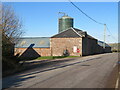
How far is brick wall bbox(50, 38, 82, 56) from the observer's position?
44406 millimetres

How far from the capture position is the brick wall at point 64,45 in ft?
146

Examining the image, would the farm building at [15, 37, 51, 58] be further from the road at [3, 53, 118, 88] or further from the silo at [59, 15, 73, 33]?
A: the road at [3, 53, 118, 88]

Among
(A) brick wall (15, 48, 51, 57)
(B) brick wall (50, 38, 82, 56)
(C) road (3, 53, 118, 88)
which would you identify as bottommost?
(C) road (3, 53, 118, 88)

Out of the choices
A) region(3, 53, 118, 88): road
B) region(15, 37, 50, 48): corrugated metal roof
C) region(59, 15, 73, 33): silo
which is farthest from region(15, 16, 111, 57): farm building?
region(3, 53, 118, 88): road

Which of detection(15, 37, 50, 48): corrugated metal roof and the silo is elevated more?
the silo

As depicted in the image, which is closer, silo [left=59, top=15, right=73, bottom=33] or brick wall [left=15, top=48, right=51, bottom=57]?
brick wall [left=15, top=48, right=51, bottom=57]

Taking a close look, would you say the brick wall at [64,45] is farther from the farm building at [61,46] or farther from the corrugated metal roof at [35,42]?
the corrugated metal roof at [35,42]

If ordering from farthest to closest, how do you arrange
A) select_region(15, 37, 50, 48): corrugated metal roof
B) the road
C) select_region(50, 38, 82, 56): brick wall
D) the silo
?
the silo → select_region(15, 37, 50, 48): corrugated metal roof → select_region(50, 38, 82, 56): brick wall → the road

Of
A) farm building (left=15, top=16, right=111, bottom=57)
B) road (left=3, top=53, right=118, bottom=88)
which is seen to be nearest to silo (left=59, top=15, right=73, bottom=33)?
farm building (left=15, top=16, right=111, bottom=57)

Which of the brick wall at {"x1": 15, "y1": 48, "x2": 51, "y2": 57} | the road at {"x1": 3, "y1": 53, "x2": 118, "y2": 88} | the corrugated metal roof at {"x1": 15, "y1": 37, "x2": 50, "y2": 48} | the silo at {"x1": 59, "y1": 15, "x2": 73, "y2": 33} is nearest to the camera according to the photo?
the road at {"x1": 3, "y1": 53, "x2": 118, "y2": 88}

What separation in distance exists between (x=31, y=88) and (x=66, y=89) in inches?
60.9

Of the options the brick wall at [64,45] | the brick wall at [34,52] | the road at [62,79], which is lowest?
the road at [62,79]

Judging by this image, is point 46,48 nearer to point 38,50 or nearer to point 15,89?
point 38,50

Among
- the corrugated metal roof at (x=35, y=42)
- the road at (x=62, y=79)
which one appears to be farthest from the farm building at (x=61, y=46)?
the road at (x=62, y=79)
